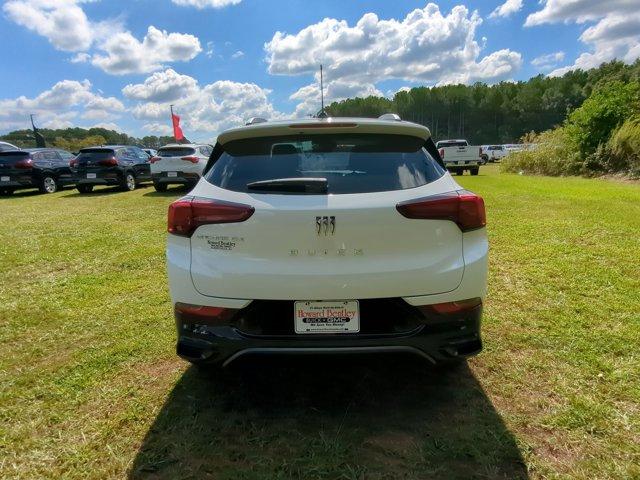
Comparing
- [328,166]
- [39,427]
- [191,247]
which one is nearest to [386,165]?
[328,166]

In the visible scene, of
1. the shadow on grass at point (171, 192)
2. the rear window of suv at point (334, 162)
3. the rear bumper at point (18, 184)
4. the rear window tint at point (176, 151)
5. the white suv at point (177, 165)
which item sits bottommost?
the shadow on grass at point (171, 192)

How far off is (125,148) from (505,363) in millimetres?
16047

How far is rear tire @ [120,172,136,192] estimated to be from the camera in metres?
15.5

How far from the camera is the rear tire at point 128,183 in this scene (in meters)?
15.5

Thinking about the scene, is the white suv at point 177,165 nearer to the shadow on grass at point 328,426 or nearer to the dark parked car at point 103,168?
the dark parked car at point 103,168

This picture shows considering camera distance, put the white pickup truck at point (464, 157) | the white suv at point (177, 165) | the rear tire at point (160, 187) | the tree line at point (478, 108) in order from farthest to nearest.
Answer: the tree line at point (478, 108) < the white pickup truck at point (464, 157) < the rear tire at point (160, 187) < the white suv at point (177, 165)

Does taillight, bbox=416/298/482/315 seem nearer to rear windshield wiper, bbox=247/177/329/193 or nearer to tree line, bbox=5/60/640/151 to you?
rear windshield wiper, bbox=247/177/329/193

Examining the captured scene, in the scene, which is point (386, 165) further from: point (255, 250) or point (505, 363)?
point (505, 363)

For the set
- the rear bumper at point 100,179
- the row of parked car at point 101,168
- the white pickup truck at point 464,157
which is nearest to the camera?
the row of parked car at point 101,168

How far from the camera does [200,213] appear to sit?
7.77 feet

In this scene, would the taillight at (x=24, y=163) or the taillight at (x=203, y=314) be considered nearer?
the taillight at (x=203, y=314)

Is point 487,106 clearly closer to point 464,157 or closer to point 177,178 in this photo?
point 464,157

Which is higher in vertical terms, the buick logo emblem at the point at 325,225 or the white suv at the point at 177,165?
the buick logo emblem at the point at 325,225

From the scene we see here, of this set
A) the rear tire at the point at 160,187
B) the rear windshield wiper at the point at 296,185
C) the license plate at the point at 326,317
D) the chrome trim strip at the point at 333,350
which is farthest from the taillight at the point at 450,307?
the rear tire at the point at 160,187
